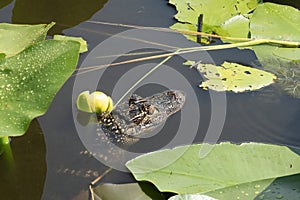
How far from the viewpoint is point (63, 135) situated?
4.66 ft

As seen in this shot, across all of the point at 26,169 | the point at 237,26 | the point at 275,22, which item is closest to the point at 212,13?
the point at 237,26

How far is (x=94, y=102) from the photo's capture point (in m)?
1.45

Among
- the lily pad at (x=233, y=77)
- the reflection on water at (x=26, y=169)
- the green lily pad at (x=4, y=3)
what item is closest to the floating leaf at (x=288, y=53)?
the lily pad at (x=233, y=77)

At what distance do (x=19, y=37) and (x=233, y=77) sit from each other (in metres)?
0.67

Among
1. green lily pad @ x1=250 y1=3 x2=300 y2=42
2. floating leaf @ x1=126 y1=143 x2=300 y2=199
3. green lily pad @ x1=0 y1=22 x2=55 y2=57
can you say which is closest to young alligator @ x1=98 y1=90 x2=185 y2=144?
floating leaf @ x1=126 y1=143 x2=300 y2=199

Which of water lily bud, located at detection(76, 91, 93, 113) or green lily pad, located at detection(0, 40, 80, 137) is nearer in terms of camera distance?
green lily pad, located at detection(0, 40, 80, 137)

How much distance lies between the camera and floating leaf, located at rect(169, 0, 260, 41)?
178cm

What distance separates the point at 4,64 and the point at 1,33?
12.2 inches

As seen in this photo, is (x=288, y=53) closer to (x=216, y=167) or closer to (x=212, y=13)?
(x=212, y=13)

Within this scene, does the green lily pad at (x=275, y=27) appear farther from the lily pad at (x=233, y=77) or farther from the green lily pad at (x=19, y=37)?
the green lily pad at (x=19, y=37)

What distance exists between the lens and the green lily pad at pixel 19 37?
1.39 m

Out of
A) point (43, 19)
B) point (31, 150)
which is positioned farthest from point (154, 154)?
point (43, 19)

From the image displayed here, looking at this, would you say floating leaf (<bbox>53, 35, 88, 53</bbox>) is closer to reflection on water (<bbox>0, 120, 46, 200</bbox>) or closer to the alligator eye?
the alligator eye

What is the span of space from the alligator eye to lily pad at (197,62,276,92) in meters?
0.31
